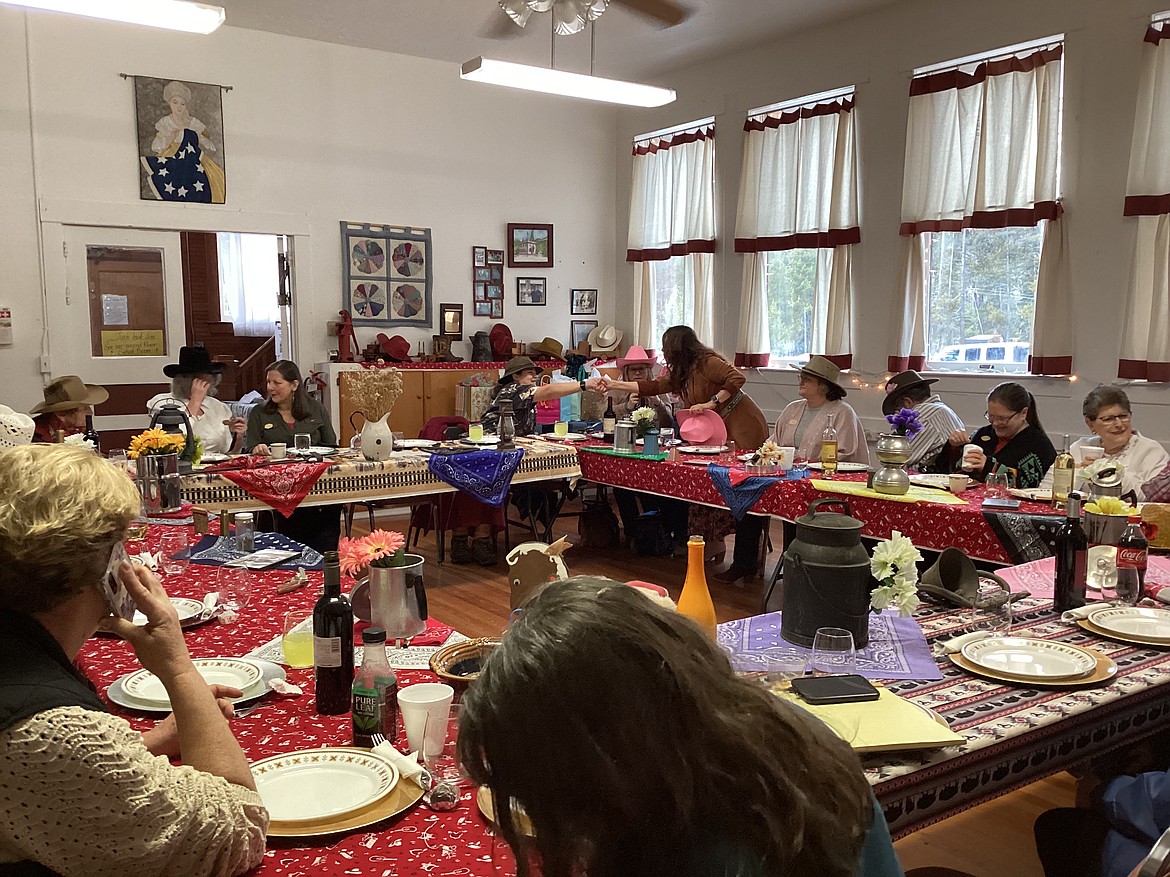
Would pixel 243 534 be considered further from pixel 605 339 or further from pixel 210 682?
pixel 605 339

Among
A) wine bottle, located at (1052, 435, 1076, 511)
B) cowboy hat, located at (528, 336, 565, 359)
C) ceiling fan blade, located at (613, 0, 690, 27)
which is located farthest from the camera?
cowboy hat, located at (528, 336, 565, 359)

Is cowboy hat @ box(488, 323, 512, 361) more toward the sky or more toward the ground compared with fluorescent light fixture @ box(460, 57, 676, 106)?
more toward the ground

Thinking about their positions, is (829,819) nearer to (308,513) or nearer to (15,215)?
(308,513)

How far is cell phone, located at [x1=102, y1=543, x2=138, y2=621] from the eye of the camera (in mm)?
1283

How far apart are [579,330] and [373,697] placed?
8.43 m

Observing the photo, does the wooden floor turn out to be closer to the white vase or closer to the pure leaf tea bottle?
the white vase

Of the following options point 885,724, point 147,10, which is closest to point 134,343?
point 147,10

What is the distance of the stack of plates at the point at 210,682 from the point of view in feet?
5.82

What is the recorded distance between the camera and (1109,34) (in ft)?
19.8

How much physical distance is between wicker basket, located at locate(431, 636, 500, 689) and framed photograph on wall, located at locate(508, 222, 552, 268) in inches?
297

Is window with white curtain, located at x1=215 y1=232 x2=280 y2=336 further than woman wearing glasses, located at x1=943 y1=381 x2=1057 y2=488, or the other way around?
window with white curtain, located at x1=215 y1=232 x2=280 y2=336

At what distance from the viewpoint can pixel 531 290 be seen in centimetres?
→ 945

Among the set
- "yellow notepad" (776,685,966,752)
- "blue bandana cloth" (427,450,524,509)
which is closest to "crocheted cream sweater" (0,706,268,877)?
"yellow notepad" (776,685,966,752)

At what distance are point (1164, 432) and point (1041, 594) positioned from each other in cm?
409
